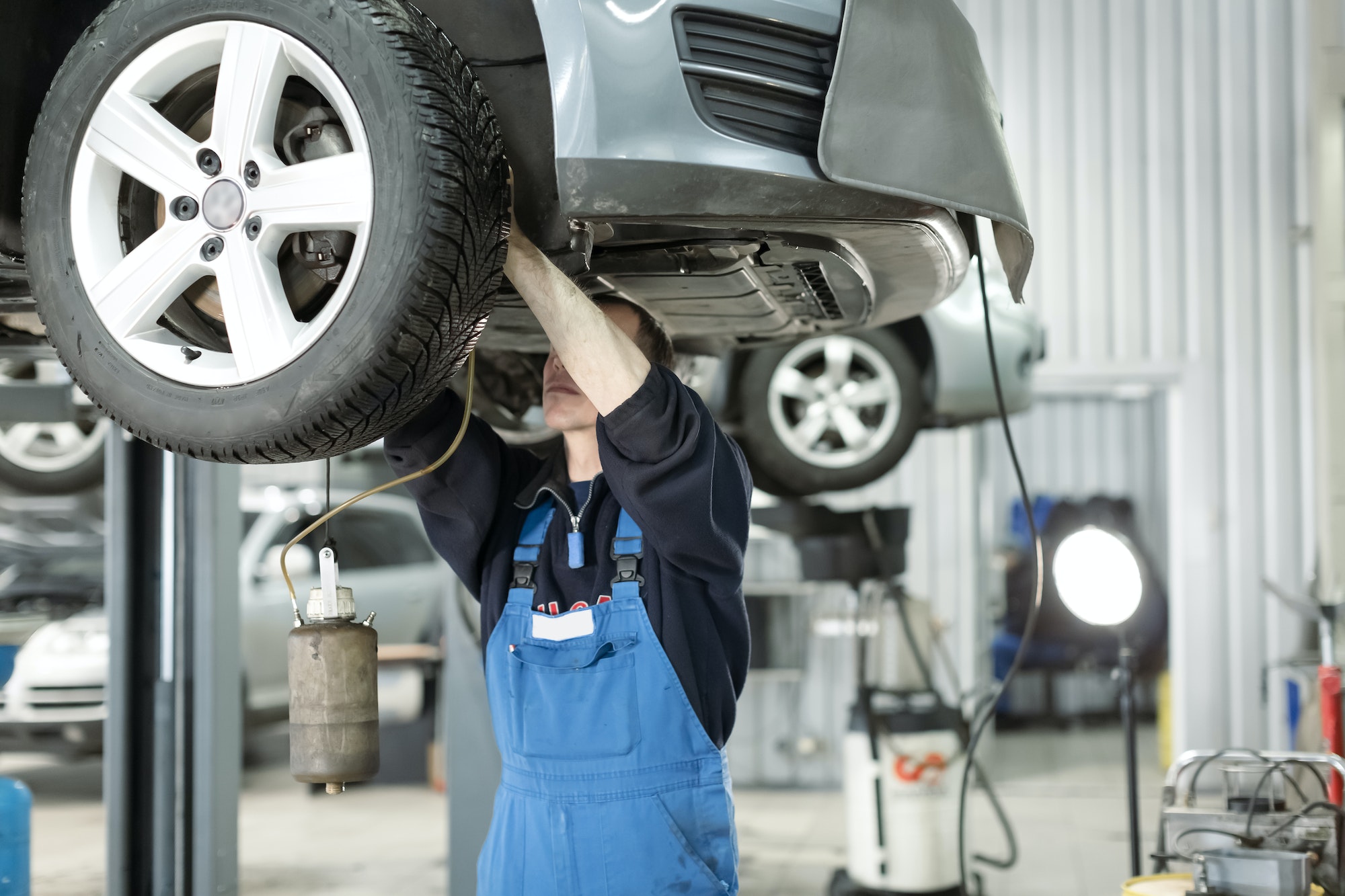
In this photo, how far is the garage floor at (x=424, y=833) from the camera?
4699mm

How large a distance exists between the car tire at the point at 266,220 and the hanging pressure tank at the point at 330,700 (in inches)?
9.8

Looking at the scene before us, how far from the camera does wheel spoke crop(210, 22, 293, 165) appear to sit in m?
1.31

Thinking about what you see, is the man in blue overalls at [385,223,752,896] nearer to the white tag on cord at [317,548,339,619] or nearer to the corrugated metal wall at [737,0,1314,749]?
the white tag on cord at [317,548,339,619]

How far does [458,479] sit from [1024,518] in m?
7.64

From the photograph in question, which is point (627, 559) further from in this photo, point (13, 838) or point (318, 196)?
point (13, 838)

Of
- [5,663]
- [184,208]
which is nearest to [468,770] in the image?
[5,663]

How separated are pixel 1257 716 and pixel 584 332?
6.44 meters

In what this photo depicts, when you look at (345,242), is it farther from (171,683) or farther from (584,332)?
(171,683)

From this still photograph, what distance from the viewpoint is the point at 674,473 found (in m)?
1.58

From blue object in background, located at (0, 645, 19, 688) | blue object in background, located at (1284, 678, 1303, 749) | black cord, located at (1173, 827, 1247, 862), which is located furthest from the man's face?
blue object in background, located at (1284, 678, 1303, 749)

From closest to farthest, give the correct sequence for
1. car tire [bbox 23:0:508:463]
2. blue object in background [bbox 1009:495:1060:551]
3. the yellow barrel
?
car tire [bbox 23:0:508:463] → the yellow barrel → blue object in background [bbox 1009:495:1060:551]

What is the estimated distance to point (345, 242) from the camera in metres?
1.36

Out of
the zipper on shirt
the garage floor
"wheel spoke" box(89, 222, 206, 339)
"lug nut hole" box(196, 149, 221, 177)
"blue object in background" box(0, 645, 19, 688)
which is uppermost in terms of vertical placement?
"lug nut hole" box(196, 149, 221, 177)

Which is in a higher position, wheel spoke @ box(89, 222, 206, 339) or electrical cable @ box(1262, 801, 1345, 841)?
wheel spoke @ box(89, 222, 206, 339)
